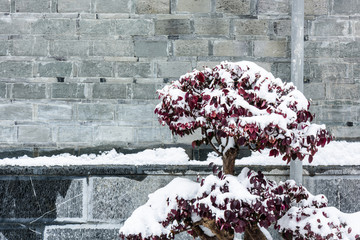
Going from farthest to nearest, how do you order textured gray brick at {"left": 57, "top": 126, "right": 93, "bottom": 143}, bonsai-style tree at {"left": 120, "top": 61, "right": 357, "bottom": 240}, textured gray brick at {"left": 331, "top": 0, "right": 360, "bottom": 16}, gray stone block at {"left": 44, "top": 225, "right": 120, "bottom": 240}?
textured gray brick at {"left": 331, "top": 0, "right": 360, "bottom": 16}
textured gray brick at {"left": 57, "top": 126, "right": 93, "bottom": 143}
gray stone block at {"left": 44, "top": 225, "right": 120, "bottom": 240}
bonsai-style tree at {"left": 120, "top": 61, "right": 357, "bottom": 240}

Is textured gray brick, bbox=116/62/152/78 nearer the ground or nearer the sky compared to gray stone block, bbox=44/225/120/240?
nearer the sky

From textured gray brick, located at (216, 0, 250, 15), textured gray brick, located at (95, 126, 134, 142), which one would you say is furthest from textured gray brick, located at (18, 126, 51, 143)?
textured gray brick, located at (216, 0, 250, 15)

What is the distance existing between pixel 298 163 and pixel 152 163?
1353mm

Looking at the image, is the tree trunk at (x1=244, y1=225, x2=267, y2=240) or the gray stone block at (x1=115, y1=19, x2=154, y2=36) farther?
the gray stone block at (x1=115, y1=19, x2=154, y2=36)

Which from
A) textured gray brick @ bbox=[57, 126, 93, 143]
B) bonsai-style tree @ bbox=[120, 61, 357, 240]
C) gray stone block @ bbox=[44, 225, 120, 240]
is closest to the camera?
bonsai-style tree @ bbox=[120, 61, 357, 240]

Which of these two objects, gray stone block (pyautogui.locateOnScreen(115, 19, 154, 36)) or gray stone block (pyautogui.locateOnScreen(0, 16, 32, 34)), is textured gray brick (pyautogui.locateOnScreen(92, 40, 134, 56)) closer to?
gray stone block (pyautogui.locateOnScreen(115, 19, 154, 36))

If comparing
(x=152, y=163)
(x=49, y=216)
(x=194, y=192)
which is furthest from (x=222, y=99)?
(x=49, y=216)

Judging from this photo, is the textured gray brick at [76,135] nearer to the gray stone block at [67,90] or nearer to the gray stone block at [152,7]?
the gray stone block at [67,90]

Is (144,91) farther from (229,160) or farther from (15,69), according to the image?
(229,160)

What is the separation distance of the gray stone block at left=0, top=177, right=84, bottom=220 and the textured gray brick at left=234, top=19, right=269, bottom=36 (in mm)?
2104

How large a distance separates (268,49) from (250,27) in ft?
0.92

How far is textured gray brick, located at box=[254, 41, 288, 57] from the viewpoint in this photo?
346cm

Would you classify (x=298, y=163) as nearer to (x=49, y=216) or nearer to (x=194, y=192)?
(x=194, y=192)

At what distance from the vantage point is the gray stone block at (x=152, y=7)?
11.3ft
